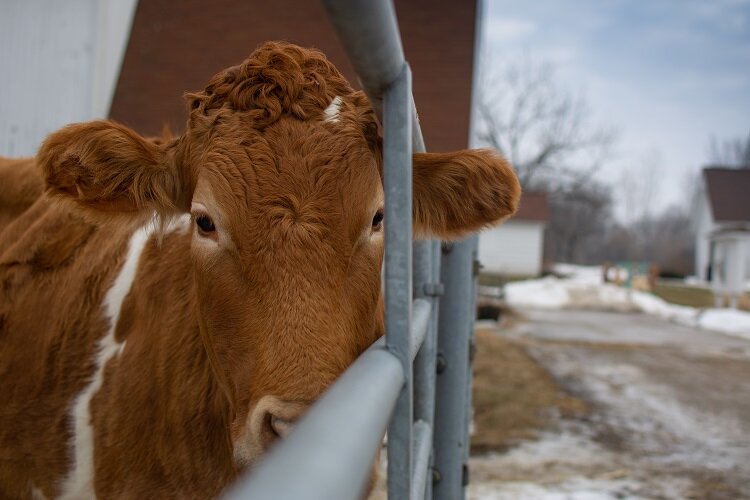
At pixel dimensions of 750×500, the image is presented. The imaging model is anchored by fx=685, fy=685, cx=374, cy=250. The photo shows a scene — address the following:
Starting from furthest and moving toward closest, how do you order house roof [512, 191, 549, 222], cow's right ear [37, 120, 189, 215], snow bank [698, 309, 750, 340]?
1. house roof [512, 191, 549, 222]
2. snow bank [698, 309, 750, 340]
3. cow's right ear [37, 120, 189, 215]

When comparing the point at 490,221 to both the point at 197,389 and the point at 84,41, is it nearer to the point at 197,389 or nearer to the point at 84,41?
the point at 197,389

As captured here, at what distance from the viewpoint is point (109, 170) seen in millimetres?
2115

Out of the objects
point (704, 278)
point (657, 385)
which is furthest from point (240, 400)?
point (704, 278)

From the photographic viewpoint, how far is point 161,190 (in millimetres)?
2172

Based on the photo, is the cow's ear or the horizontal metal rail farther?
the cow's ear

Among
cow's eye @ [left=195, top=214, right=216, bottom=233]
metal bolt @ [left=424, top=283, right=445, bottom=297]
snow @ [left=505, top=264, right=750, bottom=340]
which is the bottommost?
snow @ [left=505, top=264, right=750, bottom=340]

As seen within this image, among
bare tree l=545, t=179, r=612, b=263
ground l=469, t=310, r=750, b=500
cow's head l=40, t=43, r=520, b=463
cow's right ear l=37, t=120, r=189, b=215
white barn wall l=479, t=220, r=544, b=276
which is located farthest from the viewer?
→ bare tree l=545, t=179, r=612, b=263

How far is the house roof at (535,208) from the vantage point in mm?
42697

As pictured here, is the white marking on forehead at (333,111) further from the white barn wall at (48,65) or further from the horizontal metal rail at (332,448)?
the white barn wall at (48,65)

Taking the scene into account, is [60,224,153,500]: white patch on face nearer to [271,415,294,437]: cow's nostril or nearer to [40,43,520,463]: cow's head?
[40,43,520,463]: cow's head

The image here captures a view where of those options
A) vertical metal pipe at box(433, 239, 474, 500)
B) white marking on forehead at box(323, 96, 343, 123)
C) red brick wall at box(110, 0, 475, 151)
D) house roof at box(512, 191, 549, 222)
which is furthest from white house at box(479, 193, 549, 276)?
white marking on forehead at box(323, 96, 343, 123)

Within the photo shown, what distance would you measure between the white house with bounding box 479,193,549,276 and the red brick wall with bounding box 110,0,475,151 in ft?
101

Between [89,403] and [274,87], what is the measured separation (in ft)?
5.04

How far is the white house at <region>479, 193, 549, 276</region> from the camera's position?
137 ft
